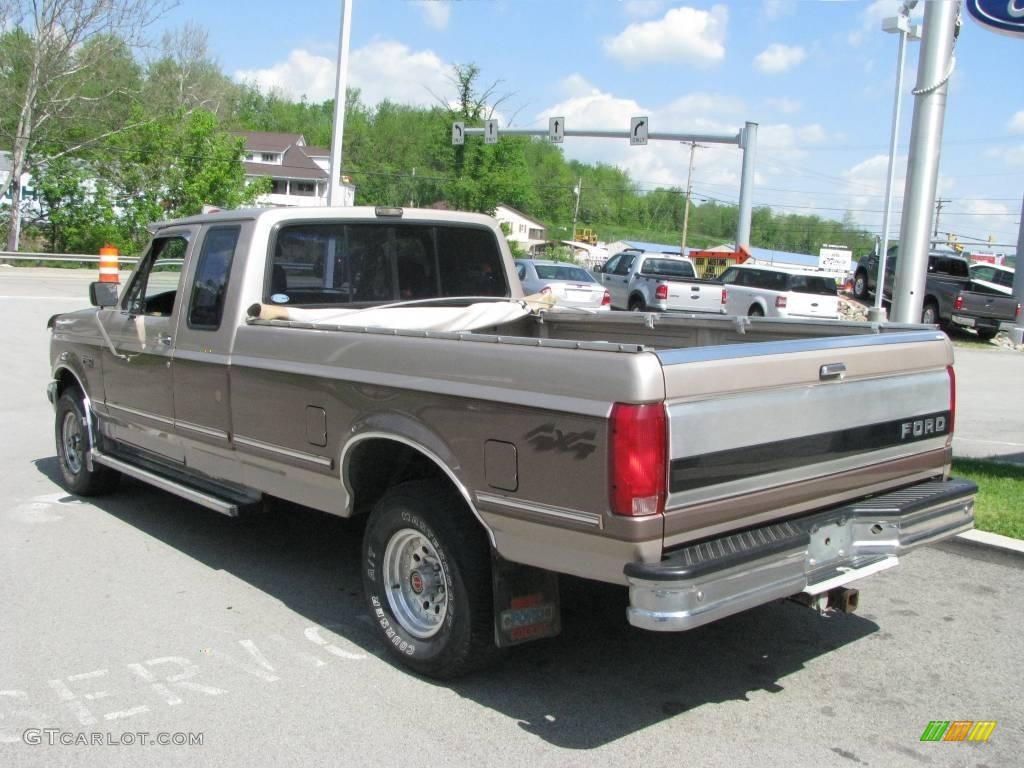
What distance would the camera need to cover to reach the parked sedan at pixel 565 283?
20328 millimetres

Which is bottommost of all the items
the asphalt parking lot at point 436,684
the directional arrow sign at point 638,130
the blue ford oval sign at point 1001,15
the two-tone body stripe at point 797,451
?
the asphalt parking lot at point 436,684

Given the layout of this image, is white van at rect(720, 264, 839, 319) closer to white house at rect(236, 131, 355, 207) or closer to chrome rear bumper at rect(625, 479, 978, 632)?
chrome rear bumper at rect(625, 479, 978, 632)

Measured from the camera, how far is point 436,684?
13.8ft

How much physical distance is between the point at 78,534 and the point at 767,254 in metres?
93.2

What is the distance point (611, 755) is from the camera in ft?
11.8

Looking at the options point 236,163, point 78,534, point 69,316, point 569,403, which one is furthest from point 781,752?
point 236,163

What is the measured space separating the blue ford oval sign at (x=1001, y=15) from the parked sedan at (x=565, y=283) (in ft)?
32.1

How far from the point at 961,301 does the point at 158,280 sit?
882 inches

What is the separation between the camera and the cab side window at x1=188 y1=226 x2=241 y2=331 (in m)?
Result: 5.47

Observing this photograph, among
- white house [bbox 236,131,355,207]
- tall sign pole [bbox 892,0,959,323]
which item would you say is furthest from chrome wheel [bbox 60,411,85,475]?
white house [bbox 236,131,355,207]

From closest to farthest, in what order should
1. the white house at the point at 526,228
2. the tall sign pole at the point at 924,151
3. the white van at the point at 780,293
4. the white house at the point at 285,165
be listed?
the tall sign pole at the point at 924,151, the white van at the point at 780,293, the white house at the point at 285,165, the white house at the point at 526,228

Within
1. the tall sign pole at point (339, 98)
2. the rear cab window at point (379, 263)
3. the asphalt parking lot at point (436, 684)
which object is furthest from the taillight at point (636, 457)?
the tall sign pole at point (339, 98)

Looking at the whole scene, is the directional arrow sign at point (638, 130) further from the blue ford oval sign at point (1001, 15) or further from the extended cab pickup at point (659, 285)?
the blue ford oval sign at point (1001, 15)

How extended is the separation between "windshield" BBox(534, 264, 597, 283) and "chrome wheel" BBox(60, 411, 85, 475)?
15.6m
